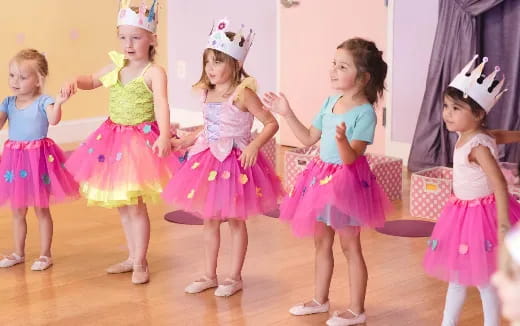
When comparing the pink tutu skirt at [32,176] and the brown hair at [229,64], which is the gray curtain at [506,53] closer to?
the brown hair at [229,64]

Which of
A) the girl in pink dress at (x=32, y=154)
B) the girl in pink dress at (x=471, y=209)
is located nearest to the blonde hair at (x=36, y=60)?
the girl in pink dress at (x=32, y=154)

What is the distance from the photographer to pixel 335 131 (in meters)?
3.19

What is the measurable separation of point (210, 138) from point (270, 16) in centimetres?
332

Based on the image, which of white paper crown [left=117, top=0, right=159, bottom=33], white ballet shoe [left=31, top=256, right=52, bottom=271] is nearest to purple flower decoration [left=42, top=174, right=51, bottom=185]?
white ballet shoe [left=31, top=256, right=52, bottom=271]

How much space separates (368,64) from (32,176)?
60.8 inches

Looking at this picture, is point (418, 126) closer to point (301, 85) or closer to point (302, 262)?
point (301, 85)

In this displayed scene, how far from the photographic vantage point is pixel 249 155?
3.42 m

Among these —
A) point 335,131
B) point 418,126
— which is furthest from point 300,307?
point 418,126

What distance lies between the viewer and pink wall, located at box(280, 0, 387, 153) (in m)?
6.02

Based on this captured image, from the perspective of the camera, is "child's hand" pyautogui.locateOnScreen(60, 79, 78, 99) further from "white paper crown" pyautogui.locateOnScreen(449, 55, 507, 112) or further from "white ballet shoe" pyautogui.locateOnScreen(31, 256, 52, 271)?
"white paper crown" pyautogui.locateOnScreen(449, 55, 507, 112)

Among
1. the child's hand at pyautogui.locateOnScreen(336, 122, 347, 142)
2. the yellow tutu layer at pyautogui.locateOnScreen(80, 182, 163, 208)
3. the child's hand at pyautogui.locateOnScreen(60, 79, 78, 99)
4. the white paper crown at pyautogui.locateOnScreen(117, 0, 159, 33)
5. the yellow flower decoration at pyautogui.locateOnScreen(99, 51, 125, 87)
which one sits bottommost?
the yellow tutu layer at pyautogui.locateOnScreen(80, 182, 163, 208)

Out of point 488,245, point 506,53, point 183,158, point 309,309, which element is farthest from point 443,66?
point 488,245

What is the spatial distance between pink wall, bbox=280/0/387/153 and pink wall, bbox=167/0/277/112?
142 millimetres

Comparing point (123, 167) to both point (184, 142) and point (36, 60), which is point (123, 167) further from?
point (36, 60)
